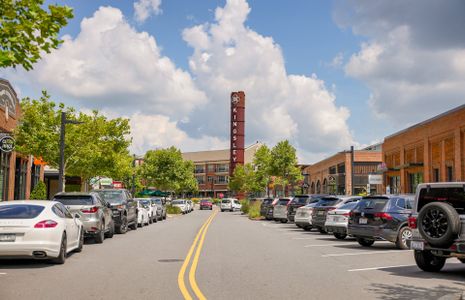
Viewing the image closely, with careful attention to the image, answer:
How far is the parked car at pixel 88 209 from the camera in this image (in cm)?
1867

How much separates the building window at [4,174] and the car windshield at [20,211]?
2059 centimetres

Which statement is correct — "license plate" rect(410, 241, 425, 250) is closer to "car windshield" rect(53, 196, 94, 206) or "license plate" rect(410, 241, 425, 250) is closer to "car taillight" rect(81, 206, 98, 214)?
"car taillight" rect(81, 206, 98, 214)

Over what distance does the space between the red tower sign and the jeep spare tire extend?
9831cm

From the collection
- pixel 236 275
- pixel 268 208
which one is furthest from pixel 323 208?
pixel 268 208

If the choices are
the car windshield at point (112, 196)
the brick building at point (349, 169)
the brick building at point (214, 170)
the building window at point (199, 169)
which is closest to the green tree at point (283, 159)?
the brick building at point (349, 169)

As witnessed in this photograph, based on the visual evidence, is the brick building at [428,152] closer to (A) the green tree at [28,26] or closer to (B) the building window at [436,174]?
(B) the building window at [436,174]

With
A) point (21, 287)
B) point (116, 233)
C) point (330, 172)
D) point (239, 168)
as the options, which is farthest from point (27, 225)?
point (239, 168)

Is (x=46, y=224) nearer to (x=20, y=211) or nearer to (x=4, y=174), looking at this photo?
(x=20, y=211)

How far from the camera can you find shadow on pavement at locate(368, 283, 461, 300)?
907 centimetres

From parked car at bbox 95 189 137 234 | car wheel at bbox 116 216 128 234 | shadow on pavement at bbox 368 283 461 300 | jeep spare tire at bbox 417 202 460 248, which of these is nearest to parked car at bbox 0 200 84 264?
shadow on pavement at bbox 368 283 461 300

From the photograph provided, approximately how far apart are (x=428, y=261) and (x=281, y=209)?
2338cm

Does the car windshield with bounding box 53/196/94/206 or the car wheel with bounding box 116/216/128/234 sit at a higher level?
the car windshield with bounding box 53/196/94/206

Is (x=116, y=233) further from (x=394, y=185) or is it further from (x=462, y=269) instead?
(x=394, y=185)

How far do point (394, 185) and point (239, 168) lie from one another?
5772cm
